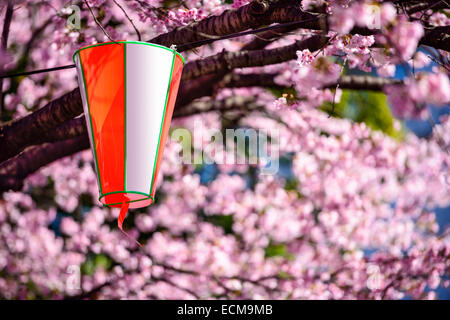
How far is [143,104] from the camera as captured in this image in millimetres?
1540

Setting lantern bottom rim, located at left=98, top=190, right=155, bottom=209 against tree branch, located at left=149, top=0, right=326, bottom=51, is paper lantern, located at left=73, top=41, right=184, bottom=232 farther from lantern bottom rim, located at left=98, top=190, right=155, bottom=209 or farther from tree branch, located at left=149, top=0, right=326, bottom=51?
tree branch, located at left=149, top=0, right=326, bottom=51

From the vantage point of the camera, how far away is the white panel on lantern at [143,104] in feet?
5.00

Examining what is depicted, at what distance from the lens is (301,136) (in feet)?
18.5

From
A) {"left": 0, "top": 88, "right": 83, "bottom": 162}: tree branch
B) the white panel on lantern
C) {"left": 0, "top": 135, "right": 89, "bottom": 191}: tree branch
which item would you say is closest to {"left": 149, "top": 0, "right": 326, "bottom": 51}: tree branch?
the white panel on lantern

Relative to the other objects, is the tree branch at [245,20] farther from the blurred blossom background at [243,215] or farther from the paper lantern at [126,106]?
the blurred blossom background at [243,215]

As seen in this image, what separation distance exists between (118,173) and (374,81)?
8.42 ft

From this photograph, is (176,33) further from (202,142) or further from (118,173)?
(202,142)

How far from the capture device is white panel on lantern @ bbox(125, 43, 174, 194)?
1.52 metres
